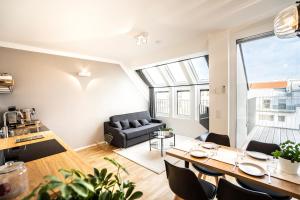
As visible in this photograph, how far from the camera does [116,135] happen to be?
4090 mm

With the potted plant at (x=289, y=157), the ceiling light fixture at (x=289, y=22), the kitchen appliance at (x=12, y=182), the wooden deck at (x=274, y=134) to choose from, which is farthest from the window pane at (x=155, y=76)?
the kitchen appliance at (x=12, y=182)

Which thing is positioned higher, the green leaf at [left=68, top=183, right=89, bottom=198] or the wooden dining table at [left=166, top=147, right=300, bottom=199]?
the green leaf at [left=68, top=183, right=89, bottom=198]

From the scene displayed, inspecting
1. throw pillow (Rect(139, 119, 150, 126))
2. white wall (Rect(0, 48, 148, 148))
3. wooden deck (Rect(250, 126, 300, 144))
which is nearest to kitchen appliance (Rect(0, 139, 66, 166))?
white wall (Rect(0, 48, 148, 148))

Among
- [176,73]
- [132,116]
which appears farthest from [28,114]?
[176,73]

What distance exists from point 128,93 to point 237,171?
431 centimetres

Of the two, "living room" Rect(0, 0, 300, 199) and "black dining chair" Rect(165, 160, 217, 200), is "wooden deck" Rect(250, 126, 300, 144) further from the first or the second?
"black dining chair" Rect(165, 160, 217, 200)

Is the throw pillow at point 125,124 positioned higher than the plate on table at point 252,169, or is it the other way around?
the plate on table at point 252,169

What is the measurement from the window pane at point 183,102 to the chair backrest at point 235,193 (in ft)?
12.6

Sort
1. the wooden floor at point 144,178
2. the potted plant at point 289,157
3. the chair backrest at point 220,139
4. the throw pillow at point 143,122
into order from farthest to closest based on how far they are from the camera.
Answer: the throw pillow at point 143,122 → the chair backrest at point 220,139 → the wooden floor at point 144,178 → the potted plant at point 289,157

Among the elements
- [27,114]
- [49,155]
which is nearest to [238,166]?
[49,155]

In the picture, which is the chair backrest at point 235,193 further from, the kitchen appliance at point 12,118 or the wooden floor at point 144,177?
the kitchen appliance at point 12,118

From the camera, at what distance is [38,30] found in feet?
8.32

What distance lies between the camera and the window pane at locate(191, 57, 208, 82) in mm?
4250

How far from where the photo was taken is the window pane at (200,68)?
4250mm
